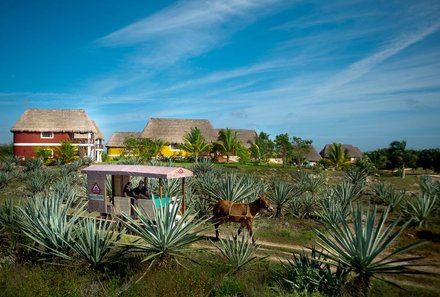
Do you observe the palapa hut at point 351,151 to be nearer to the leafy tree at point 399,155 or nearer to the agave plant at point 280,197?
the leafy tree at point 399,155

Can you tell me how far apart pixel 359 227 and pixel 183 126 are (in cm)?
5054

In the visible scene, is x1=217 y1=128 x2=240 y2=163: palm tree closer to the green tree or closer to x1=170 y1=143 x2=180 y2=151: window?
x1=170 y1=143 x2=180 y2=151: window

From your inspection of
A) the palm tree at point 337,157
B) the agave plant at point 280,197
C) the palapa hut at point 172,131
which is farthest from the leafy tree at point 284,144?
the agave plant at point 280,197

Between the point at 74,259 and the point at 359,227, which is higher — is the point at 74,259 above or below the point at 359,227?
below

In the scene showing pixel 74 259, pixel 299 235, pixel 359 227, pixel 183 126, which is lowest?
pixel 299 235

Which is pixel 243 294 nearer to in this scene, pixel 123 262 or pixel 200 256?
pixel 200 256

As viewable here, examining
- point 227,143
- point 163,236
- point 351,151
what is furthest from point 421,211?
point 351,151

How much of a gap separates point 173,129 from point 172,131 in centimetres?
52

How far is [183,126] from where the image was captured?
55844 millimetres

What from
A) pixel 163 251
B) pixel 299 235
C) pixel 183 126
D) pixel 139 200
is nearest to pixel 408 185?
pixel 299 235

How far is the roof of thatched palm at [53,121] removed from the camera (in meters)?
46.6

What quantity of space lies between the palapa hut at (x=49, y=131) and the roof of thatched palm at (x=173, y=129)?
9.10m

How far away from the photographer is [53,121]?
47625 millimetres

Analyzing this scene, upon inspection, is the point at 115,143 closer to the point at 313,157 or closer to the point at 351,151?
the point at 313,157
